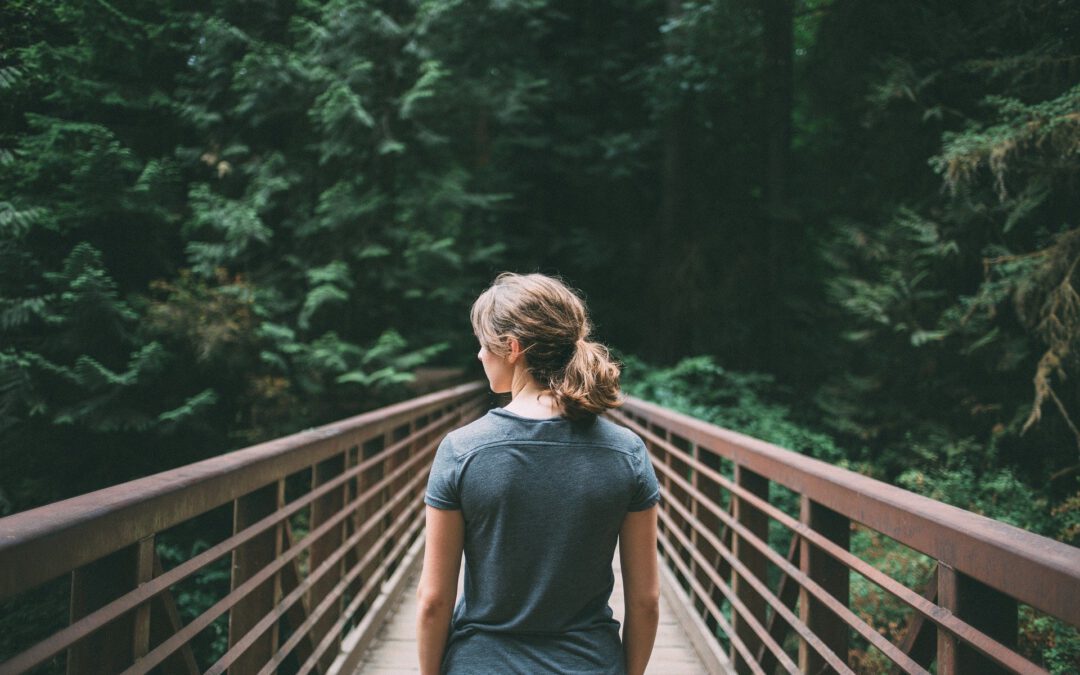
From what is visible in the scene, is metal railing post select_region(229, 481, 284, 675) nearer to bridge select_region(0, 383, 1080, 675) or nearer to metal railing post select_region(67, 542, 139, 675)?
bridge select_region(0, 383, 1080, 675)

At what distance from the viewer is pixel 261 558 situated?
8.47 ft

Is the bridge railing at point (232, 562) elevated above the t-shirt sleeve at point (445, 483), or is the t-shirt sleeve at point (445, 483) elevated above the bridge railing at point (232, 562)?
the t-shirt sleeve at point (445, 483)

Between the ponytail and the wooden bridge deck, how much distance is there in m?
2.23

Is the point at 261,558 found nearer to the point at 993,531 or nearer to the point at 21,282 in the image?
the point at 993,531

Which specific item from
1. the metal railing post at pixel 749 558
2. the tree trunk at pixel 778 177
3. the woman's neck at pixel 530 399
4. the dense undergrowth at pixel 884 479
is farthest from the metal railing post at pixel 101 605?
the tree trunk at pixel 778 177

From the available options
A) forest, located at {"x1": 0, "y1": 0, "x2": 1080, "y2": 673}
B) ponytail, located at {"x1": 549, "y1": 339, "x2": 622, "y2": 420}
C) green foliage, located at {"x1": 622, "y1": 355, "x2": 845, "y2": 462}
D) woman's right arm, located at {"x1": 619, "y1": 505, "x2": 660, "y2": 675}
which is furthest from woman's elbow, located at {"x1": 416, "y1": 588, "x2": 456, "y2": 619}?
green foliage, located at {"x1": 622, "y1": 355, "x2": 845, "y2": 462}

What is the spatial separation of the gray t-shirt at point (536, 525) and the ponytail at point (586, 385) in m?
0.05

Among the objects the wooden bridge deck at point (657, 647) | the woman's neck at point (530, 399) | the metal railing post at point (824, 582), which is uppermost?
the woman's neck at point (530, 399)

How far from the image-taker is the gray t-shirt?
58.2 inches

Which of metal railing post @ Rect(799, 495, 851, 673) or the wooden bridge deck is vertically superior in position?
metal railing post @ Rect(799, 495, 851, 673)

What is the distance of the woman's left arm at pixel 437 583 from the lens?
152 cm

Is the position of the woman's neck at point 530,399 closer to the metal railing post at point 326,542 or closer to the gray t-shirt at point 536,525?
the gray t-shirt at point 536,525

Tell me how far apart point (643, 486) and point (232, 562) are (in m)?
1.71

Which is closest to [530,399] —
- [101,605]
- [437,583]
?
[437,583]
